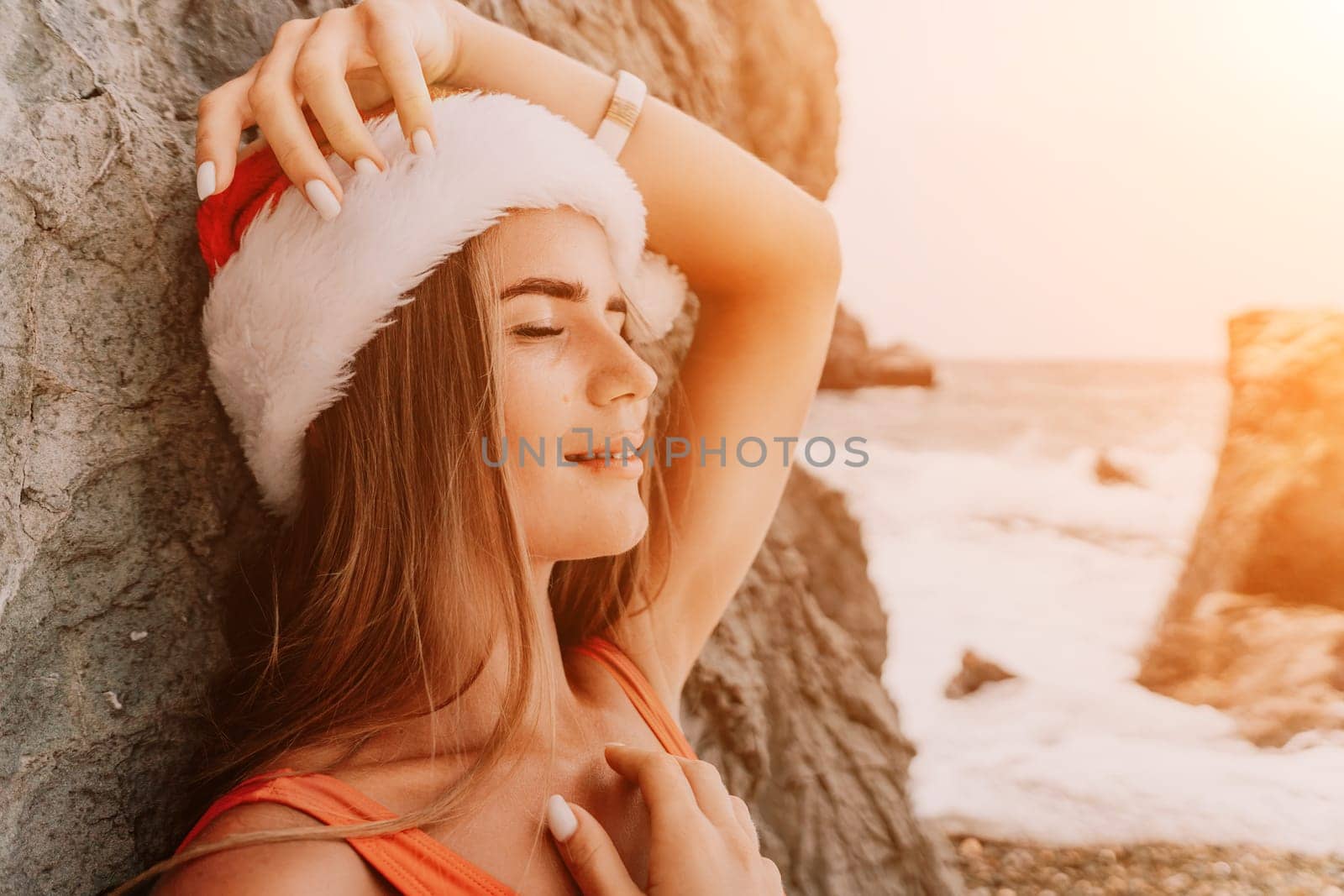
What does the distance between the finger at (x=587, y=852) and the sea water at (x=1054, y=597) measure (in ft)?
3.65

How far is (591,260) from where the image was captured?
2.61ft

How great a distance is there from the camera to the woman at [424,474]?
2.31 ft

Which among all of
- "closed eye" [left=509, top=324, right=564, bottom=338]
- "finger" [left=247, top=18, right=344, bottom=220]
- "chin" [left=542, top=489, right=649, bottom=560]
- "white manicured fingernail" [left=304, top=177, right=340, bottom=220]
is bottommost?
"chin" [left=542, top=489, right=649, bottom=560]

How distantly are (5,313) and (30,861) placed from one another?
0.45 metres

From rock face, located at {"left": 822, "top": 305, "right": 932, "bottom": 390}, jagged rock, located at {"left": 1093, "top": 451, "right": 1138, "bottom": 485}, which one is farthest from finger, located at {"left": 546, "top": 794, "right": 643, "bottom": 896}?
jagged rock, located at {"left": 1093, "top": 451, "right": 1138, "bottom": 485}

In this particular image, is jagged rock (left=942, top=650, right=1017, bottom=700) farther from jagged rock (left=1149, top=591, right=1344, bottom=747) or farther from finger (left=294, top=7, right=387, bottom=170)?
finger (left=294, top=7, right=387, bottom=170)

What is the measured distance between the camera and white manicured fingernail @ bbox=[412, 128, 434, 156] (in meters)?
0.70

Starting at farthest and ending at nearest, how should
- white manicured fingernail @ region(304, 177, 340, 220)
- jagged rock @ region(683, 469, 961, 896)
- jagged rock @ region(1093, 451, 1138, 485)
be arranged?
jagged rock @ region(1093, 451, 1138, 485) → jagged rock @ region(683, 469, 961, 896) → white manicured fingernail @ region(304, 177, 340, 220)

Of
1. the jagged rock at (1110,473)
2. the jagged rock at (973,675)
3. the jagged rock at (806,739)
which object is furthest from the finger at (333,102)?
the jagged rock at (1110,473)

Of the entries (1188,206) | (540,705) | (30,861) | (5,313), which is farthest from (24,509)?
(1188,206)

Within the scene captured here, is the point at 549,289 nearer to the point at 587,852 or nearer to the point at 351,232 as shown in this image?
the point at 351,232

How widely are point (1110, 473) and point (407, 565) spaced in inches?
143

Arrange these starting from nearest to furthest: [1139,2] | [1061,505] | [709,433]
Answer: [709,433], [1139,2], [1061,505]

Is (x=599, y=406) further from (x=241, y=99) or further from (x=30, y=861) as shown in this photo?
(x=30, y=861)
